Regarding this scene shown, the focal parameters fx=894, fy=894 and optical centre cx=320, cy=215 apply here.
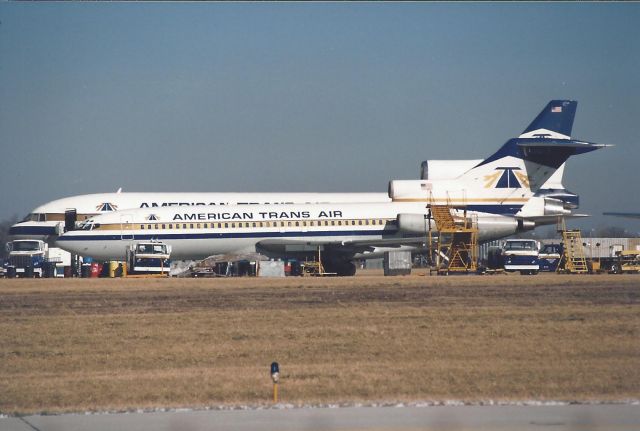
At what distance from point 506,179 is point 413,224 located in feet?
24.3

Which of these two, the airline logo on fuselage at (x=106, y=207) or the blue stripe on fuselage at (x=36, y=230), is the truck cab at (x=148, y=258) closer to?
the airline logo on fuselage at (x=106, y=207)

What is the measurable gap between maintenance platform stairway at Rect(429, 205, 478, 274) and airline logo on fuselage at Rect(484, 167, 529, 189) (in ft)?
17.3

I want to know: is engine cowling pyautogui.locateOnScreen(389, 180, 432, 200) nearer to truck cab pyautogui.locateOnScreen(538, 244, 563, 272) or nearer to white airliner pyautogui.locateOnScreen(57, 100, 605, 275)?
white airliner pyautogui.locateOnScreen(57, 100, 605, 275)

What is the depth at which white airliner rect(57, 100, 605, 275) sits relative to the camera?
45.8 metres

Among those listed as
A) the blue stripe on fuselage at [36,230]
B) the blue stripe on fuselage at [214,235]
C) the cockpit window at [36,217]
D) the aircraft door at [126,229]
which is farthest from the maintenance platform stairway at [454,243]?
the cockpit window at [36,217]

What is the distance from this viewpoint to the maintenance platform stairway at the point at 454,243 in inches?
1702

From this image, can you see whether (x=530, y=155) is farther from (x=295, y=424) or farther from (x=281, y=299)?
(x=295, y=424)

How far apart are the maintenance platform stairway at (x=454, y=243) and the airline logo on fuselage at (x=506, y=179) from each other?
5.26m

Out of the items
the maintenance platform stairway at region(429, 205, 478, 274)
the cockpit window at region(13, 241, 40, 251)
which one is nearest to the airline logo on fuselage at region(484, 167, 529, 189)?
the maintenance platform stairway at region(429, 205, 478, 274)

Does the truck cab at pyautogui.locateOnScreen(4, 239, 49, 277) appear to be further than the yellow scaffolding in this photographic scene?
Yes

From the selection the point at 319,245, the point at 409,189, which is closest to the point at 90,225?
the point at 319,245

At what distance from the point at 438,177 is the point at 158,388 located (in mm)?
40530

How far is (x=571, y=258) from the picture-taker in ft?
149

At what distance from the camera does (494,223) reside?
46.1 meters
